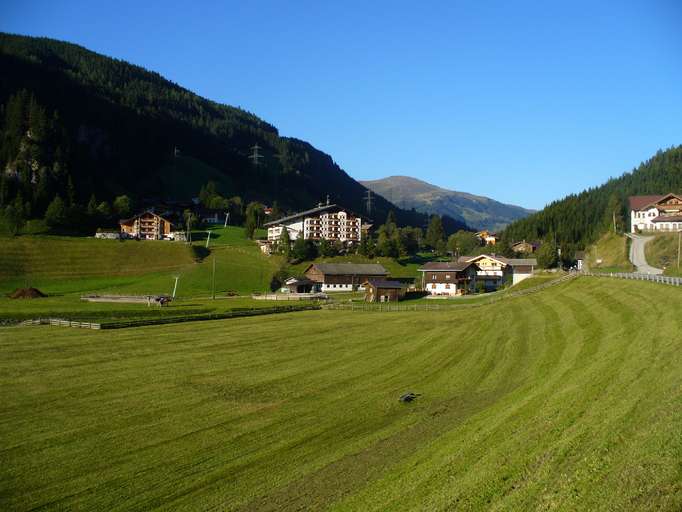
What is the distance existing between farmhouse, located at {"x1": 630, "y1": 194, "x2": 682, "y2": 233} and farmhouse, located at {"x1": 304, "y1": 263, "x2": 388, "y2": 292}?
55.0m

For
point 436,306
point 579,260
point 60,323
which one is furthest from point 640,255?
point 60,323

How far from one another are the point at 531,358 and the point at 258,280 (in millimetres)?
78181

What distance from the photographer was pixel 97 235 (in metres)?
132

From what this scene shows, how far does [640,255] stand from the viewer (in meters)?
91.8

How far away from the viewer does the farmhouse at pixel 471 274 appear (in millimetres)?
101938

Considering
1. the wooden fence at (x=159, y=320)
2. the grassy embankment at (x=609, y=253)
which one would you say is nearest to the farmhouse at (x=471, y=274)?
the grassy embankment at (x=609, y=253)

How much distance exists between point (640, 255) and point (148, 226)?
11386 centimetres

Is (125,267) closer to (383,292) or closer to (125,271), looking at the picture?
(125,271)

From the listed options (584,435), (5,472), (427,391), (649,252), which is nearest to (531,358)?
(427,391)

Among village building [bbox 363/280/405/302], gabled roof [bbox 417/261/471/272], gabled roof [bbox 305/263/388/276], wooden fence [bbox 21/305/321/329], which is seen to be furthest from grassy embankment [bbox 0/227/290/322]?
gabled roof [bbox 417/261/471/272]

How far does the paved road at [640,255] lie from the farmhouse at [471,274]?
1784 cm

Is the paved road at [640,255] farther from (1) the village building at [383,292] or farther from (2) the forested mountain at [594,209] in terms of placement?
(1) the village building at [383,292]

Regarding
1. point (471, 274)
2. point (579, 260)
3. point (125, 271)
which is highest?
point (579, 260)

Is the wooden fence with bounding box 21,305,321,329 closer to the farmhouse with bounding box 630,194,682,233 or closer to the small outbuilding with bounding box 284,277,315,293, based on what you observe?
the small outbuilding with bounding box 284,277,315,293
